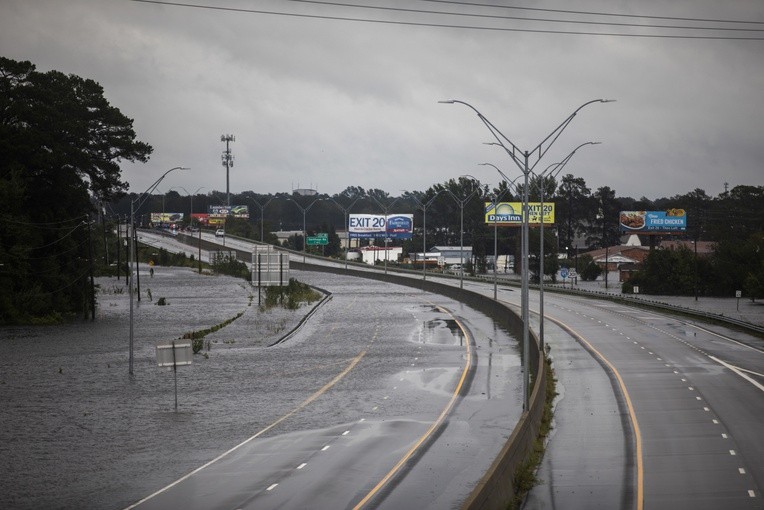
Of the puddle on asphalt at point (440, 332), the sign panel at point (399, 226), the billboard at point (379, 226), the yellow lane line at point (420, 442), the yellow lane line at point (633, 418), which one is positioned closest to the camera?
the yellow lane line at point (420, 442)

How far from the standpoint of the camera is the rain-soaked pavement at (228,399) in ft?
88.7

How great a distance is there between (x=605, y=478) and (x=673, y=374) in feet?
66.9

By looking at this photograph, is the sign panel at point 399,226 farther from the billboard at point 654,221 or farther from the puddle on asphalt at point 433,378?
the puddle on asphalt at point 433,378

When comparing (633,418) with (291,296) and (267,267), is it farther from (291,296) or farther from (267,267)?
(267,267)

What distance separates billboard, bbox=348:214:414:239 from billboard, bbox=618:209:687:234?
32.8 meters

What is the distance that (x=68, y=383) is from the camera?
46219 millimetres

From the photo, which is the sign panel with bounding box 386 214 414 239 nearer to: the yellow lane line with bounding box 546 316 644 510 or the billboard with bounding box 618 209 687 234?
the billboard with bounding box 618 209 687 234

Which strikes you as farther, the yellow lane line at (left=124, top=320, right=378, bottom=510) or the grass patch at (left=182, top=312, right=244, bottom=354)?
the grass patch at (left=182, top=312, right=244, bottom=354)

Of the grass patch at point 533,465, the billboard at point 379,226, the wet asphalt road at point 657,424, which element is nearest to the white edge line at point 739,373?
the wet asphalt road at point 657,424

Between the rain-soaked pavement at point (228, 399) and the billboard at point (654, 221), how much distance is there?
238 feet

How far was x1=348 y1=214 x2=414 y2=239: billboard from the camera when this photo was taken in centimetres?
15750

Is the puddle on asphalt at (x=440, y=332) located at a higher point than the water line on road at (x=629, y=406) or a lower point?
lower

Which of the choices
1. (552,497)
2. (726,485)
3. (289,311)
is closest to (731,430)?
(726,485)

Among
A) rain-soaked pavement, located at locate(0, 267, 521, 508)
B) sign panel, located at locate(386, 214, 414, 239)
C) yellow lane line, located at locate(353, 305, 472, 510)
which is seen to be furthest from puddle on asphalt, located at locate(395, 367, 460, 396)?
sign panel, located at locate(386, 214, 414, 239)
